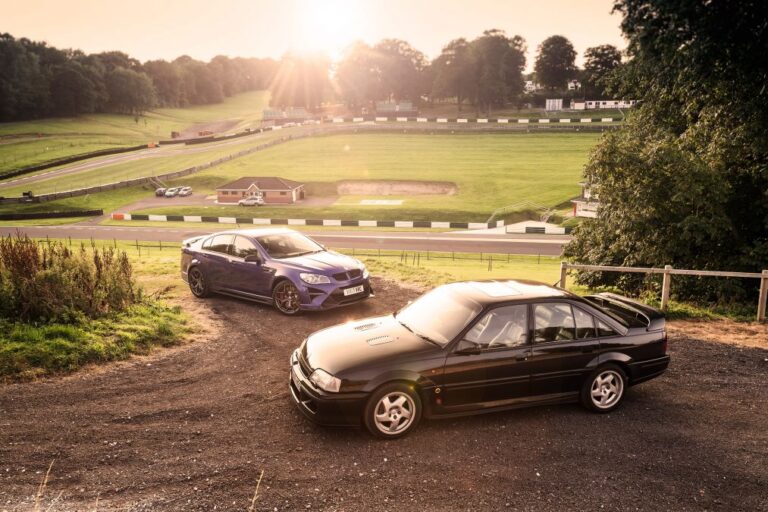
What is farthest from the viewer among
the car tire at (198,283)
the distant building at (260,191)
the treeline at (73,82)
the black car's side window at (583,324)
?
the treeline at (73,82)

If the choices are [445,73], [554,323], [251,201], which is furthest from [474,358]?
[445,73]

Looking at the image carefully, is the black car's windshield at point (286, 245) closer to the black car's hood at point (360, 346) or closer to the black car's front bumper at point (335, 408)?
the black car's hood at point (360, 346)

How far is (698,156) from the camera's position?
43.3ft

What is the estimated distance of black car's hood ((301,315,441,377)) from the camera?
6145mm

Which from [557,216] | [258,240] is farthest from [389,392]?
[557,216]

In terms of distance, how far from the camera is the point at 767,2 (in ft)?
36.0

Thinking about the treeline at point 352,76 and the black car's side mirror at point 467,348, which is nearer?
the black car's side mirror at point 467,348

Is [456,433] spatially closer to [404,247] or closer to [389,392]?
[389,392]

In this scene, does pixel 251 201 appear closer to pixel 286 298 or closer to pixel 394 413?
pixel 286 298

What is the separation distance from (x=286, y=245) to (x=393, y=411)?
6520mm

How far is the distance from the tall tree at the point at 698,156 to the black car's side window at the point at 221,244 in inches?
363

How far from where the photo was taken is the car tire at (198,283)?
12492 mm

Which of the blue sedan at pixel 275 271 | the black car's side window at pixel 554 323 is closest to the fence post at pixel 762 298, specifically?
the black car's side window at pixel 554 323

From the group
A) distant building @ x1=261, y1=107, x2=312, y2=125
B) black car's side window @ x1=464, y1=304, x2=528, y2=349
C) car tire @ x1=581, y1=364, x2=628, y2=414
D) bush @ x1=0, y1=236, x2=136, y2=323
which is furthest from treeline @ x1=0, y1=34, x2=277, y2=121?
car tire @ x1=581, y1=364, x2=628, y2=414
